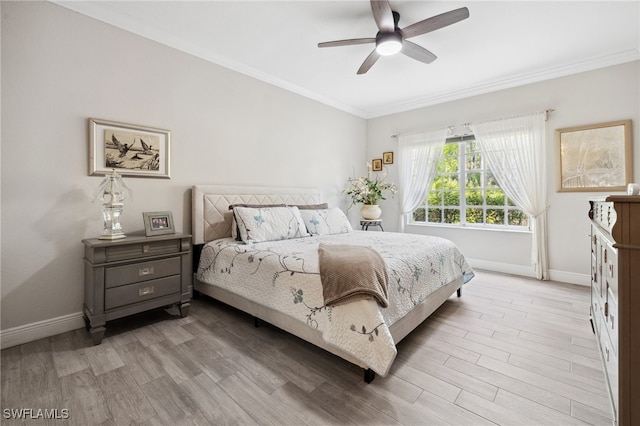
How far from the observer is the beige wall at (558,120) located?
3.13 m

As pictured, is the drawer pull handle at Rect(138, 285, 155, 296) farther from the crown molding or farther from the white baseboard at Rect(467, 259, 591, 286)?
the crown molding

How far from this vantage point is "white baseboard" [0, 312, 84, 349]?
6.51 feet

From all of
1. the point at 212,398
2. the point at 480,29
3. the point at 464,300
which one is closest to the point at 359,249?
the point at 212,398

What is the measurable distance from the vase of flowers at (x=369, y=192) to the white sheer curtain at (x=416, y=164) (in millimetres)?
292

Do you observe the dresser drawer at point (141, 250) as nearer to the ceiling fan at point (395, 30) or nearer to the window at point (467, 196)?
the ceiling fan at point (395, 30)

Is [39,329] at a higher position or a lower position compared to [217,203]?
lower

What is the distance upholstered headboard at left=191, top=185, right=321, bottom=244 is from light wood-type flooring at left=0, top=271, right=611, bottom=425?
3.03 ft

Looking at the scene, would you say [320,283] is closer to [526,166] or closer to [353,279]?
[353,279]

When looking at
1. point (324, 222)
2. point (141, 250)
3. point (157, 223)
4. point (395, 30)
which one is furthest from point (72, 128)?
point (395, 30)

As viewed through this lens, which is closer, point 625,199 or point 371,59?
point 625,199

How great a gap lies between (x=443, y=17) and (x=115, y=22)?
2756mm

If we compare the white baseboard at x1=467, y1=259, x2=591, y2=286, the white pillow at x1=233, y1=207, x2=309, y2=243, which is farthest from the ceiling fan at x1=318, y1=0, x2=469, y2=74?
the white baseboard at x1=467, y1=259, x2=591, y2=286

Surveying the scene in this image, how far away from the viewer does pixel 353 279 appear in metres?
1.60

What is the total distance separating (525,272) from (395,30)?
3486 mm
